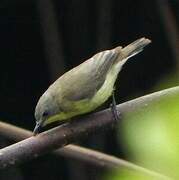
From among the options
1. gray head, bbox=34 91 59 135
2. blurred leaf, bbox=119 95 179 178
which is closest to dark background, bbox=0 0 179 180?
gray head, bbox=34 91 59 135

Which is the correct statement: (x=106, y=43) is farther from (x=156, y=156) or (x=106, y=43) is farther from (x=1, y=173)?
(x=156, y=156)

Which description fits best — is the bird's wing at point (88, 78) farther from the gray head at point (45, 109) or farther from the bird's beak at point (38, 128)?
the bird's beak at point (38, 128)

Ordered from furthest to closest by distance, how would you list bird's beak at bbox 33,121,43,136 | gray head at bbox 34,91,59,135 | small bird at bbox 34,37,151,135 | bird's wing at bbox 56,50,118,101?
bird's wing at bbox 56,50,118,101, small bird at bbox 34,37,151,135, gray head at bbox 34,91,59,135, bird's beak at bbox 33,121,43,136

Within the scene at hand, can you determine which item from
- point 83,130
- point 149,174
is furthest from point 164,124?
point 83,130

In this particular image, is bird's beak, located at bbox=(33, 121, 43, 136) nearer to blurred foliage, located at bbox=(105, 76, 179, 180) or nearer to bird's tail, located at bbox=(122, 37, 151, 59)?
bird's tail, located at bbox=(122, 37, 151, 59)

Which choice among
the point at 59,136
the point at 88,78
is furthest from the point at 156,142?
the point at 88,78

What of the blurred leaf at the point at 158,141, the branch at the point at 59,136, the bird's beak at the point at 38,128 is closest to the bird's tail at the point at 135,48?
the bird's beak at the point at 38,128
